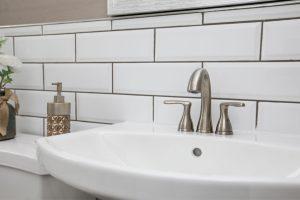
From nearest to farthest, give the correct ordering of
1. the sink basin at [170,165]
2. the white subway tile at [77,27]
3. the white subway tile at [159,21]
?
the sink basin at [170,165], the white subway tile at [159,21], the white subway tile at [77,27]

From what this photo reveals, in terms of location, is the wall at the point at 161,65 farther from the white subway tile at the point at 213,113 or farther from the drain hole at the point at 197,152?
the drain hole at the point at 197,152

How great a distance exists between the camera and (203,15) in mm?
739

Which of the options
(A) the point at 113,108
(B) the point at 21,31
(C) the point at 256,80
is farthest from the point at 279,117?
(B) the point at 21,31

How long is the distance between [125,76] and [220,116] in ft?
1.01

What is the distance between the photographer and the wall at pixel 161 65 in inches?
26.4

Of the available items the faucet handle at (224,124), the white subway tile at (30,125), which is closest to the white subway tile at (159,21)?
the faucet handle at (224,124)

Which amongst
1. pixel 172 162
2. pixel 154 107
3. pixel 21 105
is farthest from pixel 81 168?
pixel 21 105

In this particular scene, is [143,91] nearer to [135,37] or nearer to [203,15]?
[135,37]

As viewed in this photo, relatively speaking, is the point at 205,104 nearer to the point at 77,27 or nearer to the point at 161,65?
the point at 161,65

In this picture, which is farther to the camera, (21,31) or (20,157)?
(21,31)

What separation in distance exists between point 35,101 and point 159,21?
525 millimetres

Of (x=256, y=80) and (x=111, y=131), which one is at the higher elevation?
(x=256, y=80)

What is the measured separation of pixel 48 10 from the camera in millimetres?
976

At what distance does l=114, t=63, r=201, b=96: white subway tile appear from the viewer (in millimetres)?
776
